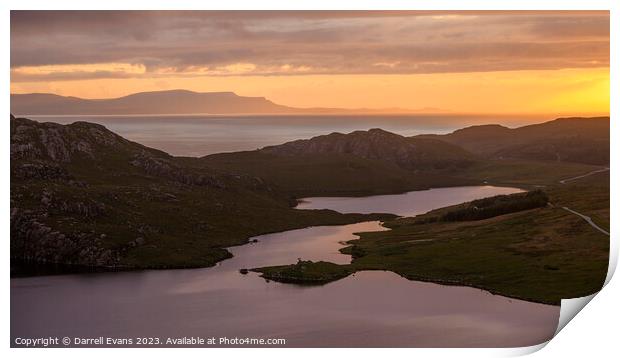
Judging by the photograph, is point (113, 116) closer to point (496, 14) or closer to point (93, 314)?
point (93, 314)

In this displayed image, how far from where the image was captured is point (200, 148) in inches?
3327

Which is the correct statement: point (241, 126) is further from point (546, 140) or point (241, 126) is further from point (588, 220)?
point (546, 140)

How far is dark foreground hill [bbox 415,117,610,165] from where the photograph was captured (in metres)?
79.8

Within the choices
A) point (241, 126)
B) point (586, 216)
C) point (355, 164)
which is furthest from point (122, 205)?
point (586, 216)

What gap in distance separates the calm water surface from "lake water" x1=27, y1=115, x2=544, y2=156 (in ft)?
45.1

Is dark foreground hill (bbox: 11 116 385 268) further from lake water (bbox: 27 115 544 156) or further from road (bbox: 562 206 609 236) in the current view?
road (bbox: 562 206 609 236)

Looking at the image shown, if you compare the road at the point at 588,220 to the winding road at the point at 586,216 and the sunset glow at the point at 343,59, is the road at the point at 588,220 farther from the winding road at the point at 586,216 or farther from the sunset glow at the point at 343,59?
the sunset glow at the point at 343,59

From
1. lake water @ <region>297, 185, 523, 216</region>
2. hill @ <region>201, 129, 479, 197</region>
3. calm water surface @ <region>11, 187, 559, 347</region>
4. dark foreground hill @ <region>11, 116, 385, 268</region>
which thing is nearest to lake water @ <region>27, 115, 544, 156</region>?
dark foreground hill @ <region>11, 116, 385, 268</region>

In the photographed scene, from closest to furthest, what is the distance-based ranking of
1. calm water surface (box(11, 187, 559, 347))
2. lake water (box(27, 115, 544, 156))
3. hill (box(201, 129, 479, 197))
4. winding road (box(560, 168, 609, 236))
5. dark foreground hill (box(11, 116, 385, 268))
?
calm water surface (box(11, 187, 559, 347)) → lake water (box(27, 115, 544, 156)) → winding road (box(560, 168, 609, 236)) → dark foreground hill (box(11, 116, 385, 268)) → hill (box(201, 129, 479, 197))

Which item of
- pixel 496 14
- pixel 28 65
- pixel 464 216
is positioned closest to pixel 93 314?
pixel 28 65

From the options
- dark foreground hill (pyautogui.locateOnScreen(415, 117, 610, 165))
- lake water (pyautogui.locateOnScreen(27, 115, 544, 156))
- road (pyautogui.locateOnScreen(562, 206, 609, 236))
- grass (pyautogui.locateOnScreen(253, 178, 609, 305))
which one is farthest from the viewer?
dark foreground hill (pyautogui.locateOnScreen(415, 117, 610, 165))

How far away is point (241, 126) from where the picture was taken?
79.1 meters

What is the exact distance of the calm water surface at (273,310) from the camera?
191 feet

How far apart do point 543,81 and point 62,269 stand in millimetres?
53120
